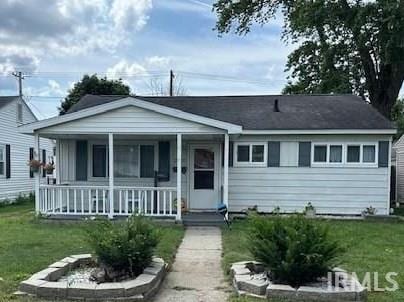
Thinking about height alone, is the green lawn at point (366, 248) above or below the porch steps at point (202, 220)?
above

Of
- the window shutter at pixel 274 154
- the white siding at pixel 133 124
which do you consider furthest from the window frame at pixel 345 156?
the white siding at pixel 133 124

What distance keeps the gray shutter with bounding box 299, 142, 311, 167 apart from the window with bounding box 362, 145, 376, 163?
1.55 meters

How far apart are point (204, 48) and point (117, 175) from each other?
8051 millimetres

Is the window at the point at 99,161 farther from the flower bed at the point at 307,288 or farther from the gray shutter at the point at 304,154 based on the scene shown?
the flower bed at the point at 307,288

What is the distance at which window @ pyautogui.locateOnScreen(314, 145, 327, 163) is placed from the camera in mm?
13211

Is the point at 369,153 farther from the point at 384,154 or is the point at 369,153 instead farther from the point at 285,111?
the point at 285,111

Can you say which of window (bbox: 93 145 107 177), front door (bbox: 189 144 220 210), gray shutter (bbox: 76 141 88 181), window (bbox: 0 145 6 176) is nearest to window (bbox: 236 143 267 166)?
front door (bbox: 189 144 220 210)

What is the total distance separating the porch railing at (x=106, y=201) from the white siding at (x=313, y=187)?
84.9 inches

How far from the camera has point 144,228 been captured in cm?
600

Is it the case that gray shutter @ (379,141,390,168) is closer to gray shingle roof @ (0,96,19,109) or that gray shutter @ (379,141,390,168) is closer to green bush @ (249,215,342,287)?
green bush @ (249,215,342,287)

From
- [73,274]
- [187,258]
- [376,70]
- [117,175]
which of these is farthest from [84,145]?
[376,70]

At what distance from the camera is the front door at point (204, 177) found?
13.4 m

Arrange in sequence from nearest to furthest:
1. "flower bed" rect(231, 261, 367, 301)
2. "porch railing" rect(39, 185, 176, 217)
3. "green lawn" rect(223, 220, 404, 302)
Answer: "flower bed" rect(231, 261, 367, 301), "green lawn" rect(223, 220, 404, 302), "porch railing" rect(39, 185, 176, 217)

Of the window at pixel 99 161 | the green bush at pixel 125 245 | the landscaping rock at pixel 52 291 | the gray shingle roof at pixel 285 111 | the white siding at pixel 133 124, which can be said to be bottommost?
the landscaping rock at pixel 52 291
